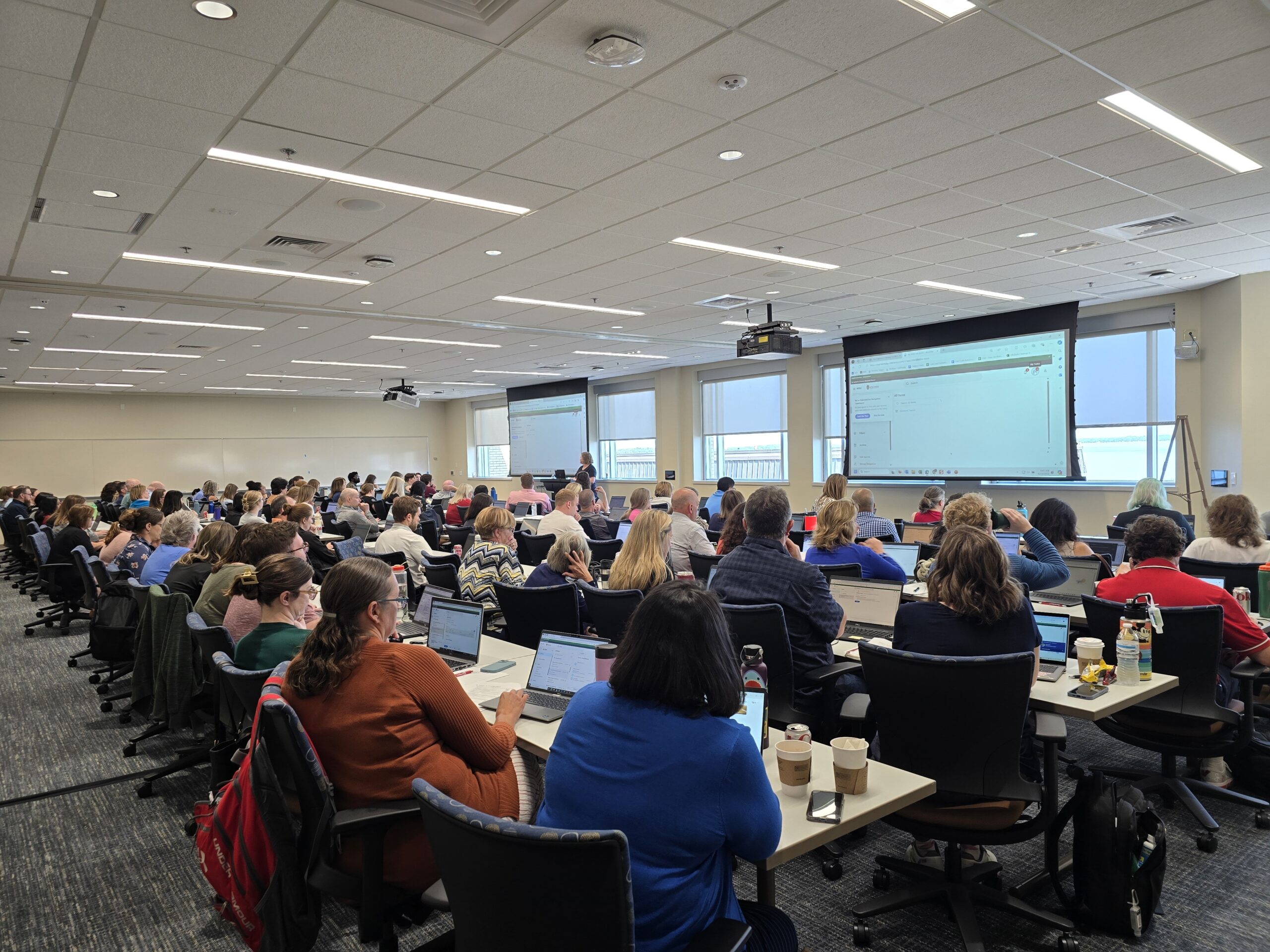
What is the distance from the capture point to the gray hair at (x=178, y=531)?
5.70 meters

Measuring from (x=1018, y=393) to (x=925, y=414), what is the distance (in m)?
1.30

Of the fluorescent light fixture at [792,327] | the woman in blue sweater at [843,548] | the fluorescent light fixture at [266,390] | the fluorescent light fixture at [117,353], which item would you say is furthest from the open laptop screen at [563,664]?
the fluorescent light fixture at [266,390]

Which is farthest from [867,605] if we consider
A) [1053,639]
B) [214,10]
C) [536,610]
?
[214,10]

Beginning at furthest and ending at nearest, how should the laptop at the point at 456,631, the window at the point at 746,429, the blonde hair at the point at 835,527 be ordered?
the window at the point at 746,429 < the blonde hair at the point at 835,527 < the laptop at the point at 456,631

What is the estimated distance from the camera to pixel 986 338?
10.3 m

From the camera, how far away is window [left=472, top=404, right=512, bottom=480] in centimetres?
2078

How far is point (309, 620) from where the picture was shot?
12.4 feet

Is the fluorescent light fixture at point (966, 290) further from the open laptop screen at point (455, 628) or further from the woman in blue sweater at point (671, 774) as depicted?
the woman in blue sweater at point (671, 774)

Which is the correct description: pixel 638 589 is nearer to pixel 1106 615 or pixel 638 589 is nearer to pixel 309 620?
pixel 309 620

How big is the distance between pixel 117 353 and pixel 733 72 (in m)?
11.0

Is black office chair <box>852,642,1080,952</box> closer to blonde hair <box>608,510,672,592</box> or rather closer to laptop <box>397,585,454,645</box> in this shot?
blonde hair <box>608,510,672,592</box>

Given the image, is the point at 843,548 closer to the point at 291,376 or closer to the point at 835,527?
the point at 835,527

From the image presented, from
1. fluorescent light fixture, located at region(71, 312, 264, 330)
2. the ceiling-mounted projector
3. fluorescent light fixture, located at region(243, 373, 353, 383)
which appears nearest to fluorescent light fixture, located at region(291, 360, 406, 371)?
fluorescent light fixture, located at region(243, 373, 353, 383)

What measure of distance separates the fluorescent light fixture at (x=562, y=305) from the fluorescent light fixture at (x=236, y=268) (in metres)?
1.48
